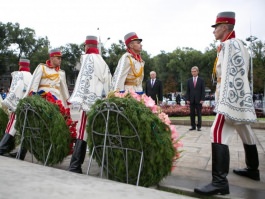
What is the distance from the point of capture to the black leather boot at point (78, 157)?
372 cm

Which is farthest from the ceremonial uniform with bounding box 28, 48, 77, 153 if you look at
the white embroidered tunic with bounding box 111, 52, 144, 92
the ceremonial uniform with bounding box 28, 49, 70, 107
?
the white embroidered tunic with bounding box 111, 52, 144, 92

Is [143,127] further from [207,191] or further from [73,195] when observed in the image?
[73,195]

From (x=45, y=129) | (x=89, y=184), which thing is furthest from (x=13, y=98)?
(x=89, y=184)

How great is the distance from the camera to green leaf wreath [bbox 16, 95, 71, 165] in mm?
3699

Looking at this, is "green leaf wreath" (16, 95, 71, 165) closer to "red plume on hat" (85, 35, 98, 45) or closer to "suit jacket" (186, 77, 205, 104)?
"red plume on hat" (85, 35, 98, 45)

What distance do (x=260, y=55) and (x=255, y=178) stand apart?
104 feet

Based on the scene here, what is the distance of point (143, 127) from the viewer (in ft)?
9.23

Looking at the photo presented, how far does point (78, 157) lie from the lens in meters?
3.75

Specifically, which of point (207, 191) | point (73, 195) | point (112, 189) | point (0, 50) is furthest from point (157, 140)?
Answer: point (0, 50)

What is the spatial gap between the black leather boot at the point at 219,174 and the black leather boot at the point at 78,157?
1543mm

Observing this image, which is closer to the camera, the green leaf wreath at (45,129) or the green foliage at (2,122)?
the green leaf wreath at (45,129)

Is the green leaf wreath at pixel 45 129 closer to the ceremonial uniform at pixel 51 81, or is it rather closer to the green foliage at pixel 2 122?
the ceremonial uniform at pixel 51 81

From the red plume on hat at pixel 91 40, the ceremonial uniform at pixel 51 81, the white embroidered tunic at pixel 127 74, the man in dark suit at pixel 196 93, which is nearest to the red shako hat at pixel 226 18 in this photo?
the white embroidered tunic at pixel 127 74

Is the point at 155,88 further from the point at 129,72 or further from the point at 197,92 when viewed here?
the point at 129,72
